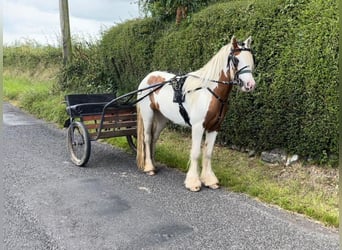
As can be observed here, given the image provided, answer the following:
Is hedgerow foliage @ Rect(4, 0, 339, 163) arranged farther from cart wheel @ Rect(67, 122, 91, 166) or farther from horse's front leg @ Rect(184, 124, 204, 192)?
cart wheel @ Rect(67, 122, 91, 166)

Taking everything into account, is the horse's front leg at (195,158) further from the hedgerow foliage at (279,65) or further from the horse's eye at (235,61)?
the hedgerow foliage at (279,65)

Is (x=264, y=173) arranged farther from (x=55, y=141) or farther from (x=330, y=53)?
(x=55, y=141)

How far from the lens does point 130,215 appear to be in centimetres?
361

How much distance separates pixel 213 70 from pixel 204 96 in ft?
0.95

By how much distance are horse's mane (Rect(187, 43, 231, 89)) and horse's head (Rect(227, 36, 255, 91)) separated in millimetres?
118

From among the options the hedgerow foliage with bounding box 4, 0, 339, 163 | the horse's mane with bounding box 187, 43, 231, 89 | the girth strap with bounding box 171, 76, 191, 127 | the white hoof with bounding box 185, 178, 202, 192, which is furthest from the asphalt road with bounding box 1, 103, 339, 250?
the horse's mane with bounding box 187, 43, 231, 89

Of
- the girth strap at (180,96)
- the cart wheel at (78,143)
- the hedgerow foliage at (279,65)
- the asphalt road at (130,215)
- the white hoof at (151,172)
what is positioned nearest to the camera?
the asphalt road at (130,215)

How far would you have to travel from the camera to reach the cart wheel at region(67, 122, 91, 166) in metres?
4.94

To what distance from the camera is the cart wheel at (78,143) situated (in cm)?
494

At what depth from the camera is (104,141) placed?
21.8 feet

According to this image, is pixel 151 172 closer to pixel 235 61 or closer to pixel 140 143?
pixel 140 143

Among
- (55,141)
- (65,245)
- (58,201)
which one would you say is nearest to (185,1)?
(55,141)

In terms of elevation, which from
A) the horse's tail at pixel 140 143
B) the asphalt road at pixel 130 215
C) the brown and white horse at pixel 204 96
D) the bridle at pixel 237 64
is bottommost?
the asphalt road at pixel 130 215

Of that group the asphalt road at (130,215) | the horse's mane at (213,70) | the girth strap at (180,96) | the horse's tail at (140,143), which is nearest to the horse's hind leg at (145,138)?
the horse's tail at (140,143)
